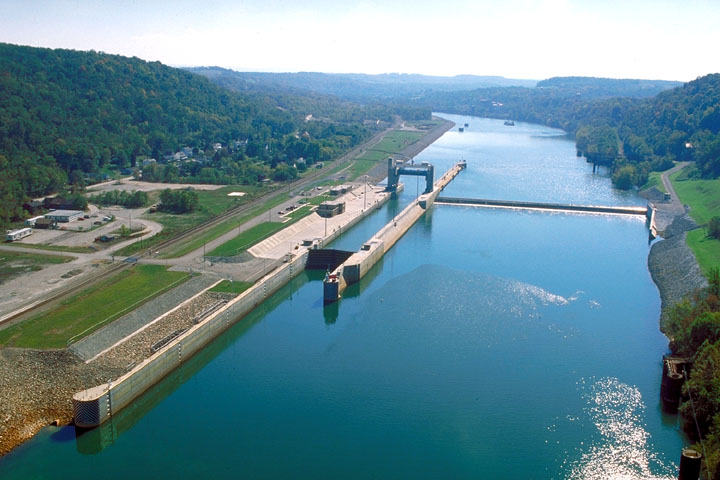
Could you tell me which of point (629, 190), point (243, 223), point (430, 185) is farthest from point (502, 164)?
point (243, 223)

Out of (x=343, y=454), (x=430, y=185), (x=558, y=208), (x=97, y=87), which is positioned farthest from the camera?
(x=97, y=87)

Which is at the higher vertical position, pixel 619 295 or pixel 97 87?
pixel 97 87

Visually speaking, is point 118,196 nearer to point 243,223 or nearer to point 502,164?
point 243,223

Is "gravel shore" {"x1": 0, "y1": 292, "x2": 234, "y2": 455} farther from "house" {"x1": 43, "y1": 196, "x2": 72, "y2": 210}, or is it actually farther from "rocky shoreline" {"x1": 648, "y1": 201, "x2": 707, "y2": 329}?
"house" {"x1": 43, "y1": 196, "x2": 72, "y2": 210}

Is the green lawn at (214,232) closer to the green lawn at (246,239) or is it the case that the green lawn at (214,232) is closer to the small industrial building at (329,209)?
the green lawn at (246,239)

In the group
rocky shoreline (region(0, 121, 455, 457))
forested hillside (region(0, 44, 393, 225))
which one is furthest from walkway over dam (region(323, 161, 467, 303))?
forested hillside (region(0, 44, 393, 225))

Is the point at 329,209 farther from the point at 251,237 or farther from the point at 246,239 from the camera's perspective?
the point at 246,239
